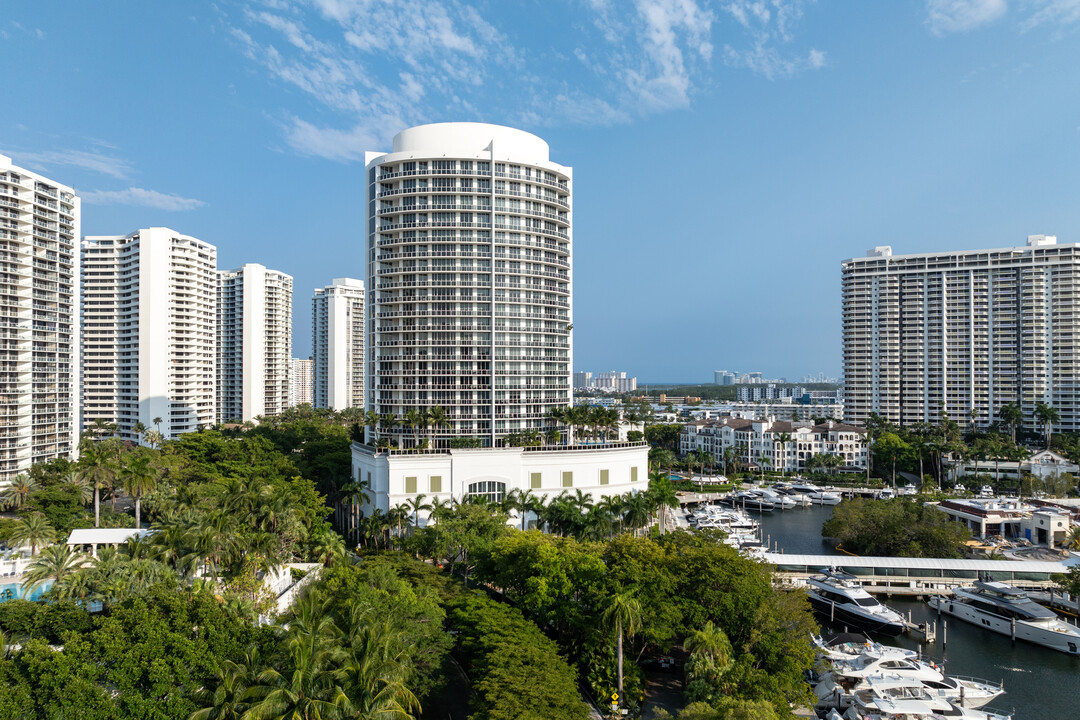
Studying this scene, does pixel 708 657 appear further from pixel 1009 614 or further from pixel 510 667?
pixel 1009 614

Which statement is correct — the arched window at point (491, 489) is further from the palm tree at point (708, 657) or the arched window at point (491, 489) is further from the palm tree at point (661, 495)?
the palm tree at point (708, 657)

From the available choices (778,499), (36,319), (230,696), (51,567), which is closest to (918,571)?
(778,499)

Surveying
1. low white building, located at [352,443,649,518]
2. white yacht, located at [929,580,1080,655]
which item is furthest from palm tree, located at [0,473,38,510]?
white yacht, located at [929,580,1080,655]

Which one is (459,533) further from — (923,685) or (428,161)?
(428,161)

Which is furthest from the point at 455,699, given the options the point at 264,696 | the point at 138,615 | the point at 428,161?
the point at 428,161

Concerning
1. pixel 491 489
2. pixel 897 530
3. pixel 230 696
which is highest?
pixel 491 489
